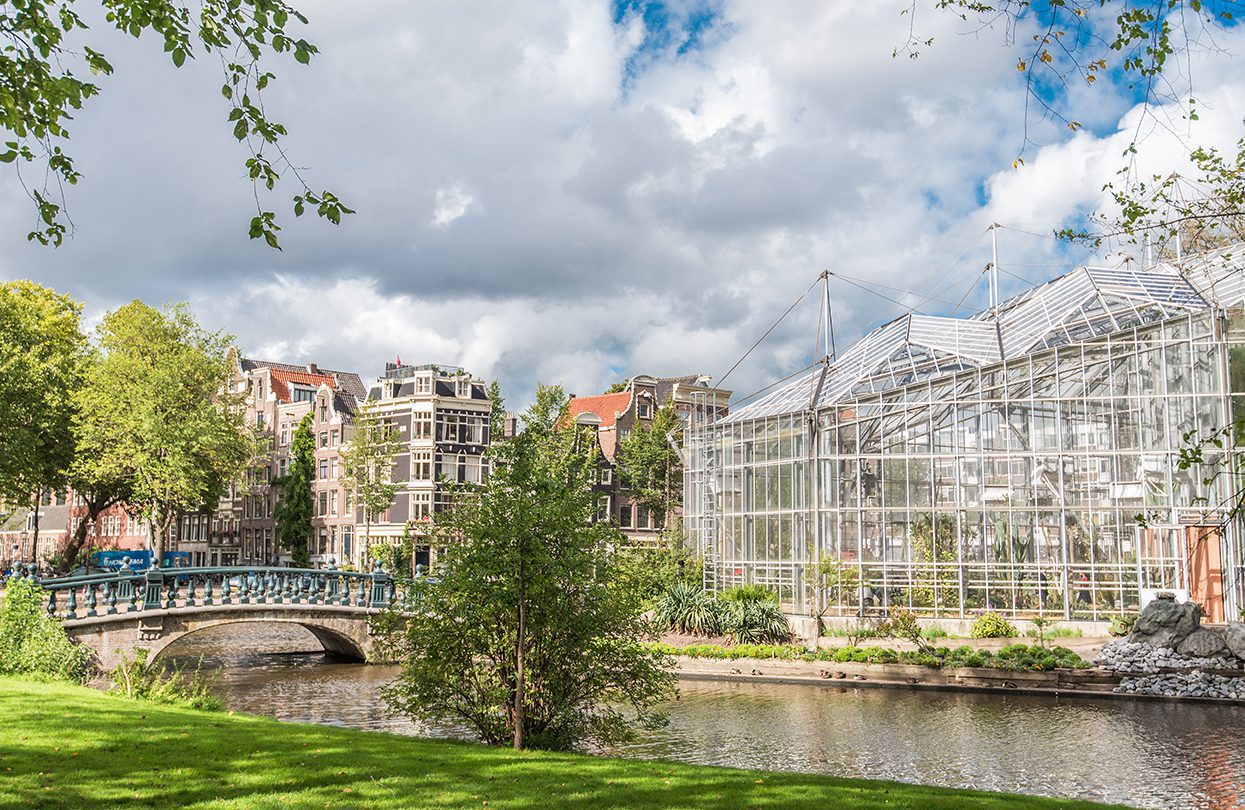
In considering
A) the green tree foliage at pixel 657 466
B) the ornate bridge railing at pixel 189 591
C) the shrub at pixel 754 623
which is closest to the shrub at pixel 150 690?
the ornate bridge railing at pixel 189 591

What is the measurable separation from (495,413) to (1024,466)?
40.9 m

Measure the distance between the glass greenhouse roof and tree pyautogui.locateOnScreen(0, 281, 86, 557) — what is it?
97.2 feet

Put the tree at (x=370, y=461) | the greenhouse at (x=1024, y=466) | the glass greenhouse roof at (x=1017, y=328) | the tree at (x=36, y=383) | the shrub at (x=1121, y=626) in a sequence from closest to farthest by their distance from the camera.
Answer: the shrub at (x=1121, y=626)
the greenhouse at (x=1024, y=466)
the glass greenhouse roof at (x=1017, y=328)
the tree at (x=36, y=383)
the tree at (x=370, y=461)

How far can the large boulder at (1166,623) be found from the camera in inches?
1100

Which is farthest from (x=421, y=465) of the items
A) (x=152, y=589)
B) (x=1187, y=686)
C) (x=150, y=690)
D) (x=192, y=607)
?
(x=1187, y=686)

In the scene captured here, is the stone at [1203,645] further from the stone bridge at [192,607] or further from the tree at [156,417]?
the tree at [156,417]

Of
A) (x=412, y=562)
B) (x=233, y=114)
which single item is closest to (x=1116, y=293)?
(x=233, y=114)

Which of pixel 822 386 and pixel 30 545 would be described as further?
pixel 30 545

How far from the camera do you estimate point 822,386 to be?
41.4 meters

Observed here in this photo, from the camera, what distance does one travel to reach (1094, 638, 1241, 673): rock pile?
2675cm

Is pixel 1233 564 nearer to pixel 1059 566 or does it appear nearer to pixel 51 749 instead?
pixel 1059 566

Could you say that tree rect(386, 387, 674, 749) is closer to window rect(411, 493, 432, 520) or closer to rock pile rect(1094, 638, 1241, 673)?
rock pile rect(1094, 638, 1241, 673)

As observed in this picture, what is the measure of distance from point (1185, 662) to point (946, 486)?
1142 centimetres

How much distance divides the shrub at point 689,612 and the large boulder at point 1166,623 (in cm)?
1274
